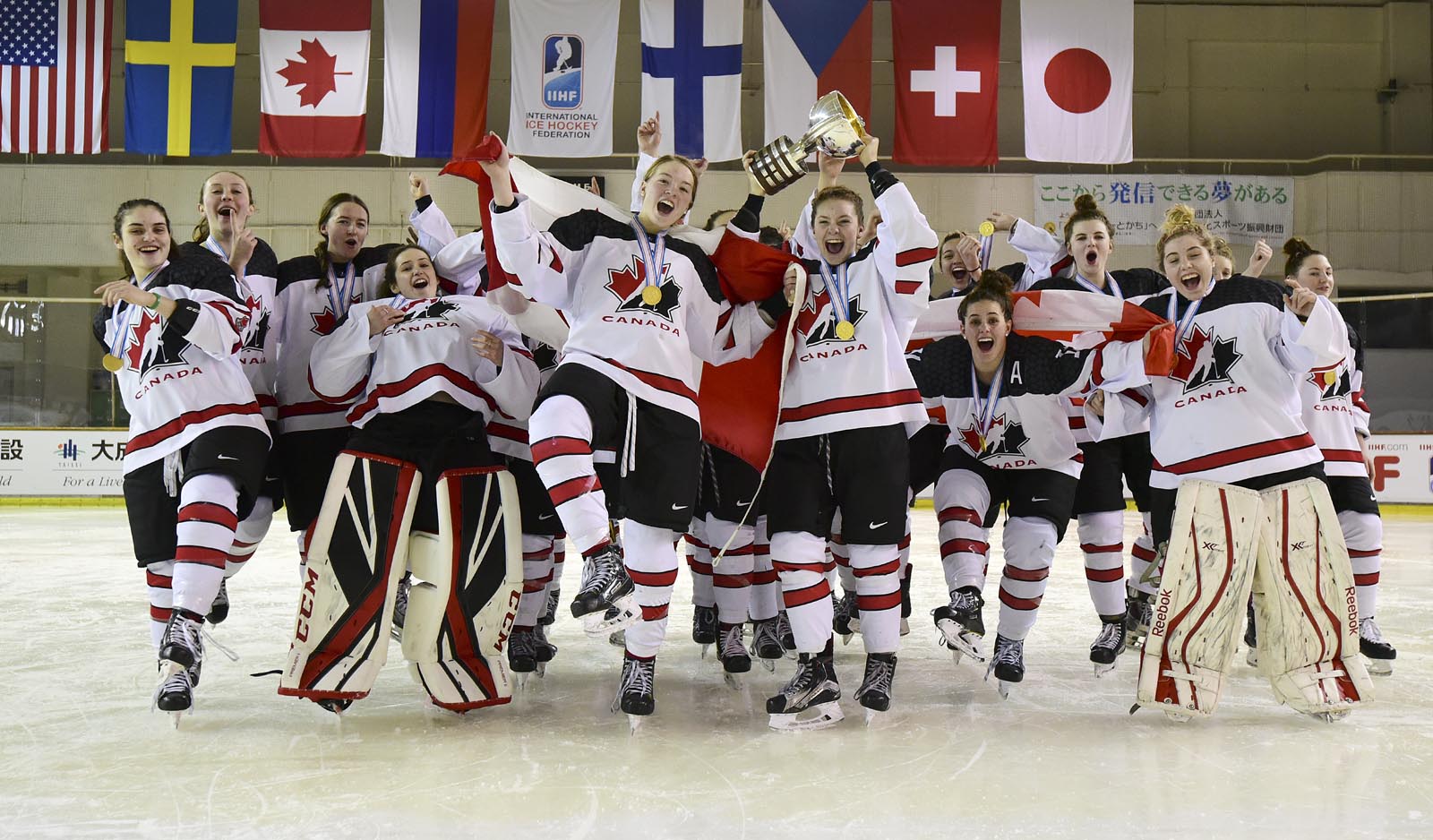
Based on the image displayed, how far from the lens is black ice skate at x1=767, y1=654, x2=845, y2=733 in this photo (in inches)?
127

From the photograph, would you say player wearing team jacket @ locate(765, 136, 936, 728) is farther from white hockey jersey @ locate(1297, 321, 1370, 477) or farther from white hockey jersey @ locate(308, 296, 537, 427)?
white hockey jersey @ locate(1297, 321, 1370, 477)

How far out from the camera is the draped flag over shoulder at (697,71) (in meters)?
9.48

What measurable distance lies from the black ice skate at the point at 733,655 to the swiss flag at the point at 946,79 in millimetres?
6598

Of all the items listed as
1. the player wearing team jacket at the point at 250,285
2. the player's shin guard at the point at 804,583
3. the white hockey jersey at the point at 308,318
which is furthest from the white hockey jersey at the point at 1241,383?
the player wearing team jacket at the point at 250,285

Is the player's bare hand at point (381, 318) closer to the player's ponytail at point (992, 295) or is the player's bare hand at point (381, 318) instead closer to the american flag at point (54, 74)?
the player's ponytail at point (992, 295)

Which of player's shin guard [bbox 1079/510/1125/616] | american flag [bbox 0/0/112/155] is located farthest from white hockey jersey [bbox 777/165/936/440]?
american flag [bbox 0/0/112/155]

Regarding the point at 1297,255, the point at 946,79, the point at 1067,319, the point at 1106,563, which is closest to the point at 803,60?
the point at 946,79

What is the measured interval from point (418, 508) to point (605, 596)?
887 millimetres

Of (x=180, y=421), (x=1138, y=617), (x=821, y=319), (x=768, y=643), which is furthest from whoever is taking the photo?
(x=1138, y=617)

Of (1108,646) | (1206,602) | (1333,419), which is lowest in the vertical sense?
(1108,646)

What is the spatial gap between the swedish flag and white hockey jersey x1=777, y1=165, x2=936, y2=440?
7.90m

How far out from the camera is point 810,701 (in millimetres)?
3264

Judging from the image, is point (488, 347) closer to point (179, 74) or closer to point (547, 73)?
point (547, 73)

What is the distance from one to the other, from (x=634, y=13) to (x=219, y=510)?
13806 mm
